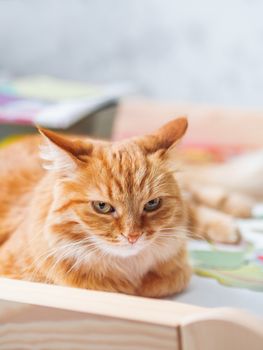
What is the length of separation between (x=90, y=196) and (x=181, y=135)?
186 millimetres

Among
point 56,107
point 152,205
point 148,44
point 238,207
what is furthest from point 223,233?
point 148,44

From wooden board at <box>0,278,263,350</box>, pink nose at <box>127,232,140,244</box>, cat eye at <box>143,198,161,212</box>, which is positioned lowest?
wooden board at <box>0,278,263,350</box>

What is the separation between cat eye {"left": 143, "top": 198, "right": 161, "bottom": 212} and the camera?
1.03m

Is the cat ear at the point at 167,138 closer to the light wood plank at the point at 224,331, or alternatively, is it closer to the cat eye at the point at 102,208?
the cat eye at the point at 102,208

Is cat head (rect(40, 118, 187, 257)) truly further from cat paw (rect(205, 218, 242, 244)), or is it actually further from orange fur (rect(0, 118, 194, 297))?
cat paw (rect(205, 218, 242, 244))

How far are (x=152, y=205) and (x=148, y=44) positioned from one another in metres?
1.63

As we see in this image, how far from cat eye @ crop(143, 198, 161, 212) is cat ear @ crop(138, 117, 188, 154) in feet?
0.28

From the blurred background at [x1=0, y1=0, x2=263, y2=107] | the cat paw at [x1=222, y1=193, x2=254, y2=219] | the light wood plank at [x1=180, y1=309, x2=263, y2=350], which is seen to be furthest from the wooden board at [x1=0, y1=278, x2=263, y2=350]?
the blurred background at [x1=0, y1=0, x2=263, y2=107]

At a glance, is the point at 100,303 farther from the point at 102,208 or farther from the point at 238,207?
the point at 238,207

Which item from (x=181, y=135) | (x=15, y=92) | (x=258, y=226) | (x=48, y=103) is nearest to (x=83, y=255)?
(x=181, y=135)

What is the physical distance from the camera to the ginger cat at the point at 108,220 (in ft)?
3.31

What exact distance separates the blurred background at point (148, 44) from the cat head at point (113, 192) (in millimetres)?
1501

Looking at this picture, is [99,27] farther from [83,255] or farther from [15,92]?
[83,255]

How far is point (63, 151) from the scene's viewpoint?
3.25ft
